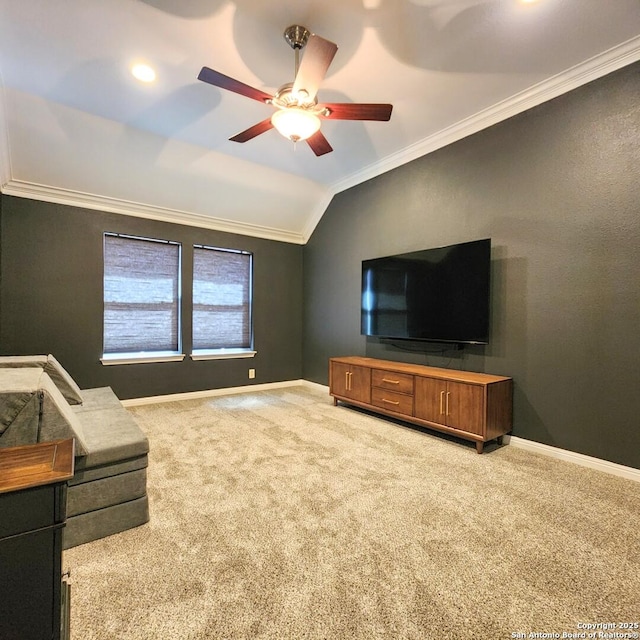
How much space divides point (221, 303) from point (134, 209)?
5.24ft

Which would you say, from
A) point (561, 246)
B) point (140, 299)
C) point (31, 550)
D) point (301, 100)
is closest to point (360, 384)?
point (561, 246)

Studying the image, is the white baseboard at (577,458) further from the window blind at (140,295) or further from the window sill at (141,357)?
the window blind at (140,295)

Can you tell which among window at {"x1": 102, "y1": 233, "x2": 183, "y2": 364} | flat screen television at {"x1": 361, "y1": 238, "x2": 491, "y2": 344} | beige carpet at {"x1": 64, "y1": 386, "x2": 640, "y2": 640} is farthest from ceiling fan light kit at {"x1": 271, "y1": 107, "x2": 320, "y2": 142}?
window at {"x1": 102, "y1": 233, "x2": 183, "y2": 364}

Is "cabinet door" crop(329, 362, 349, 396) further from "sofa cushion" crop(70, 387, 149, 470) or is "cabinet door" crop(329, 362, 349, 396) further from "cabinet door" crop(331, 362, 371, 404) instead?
"sofa cushion" crop(70, 387, 149, 470)

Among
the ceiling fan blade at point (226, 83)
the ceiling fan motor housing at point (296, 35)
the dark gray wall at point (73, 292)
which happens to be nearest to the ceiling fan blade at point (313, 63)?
the ceiling fan blade at point (226, 83)

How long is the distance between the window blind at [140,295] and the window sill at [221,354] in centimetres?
30

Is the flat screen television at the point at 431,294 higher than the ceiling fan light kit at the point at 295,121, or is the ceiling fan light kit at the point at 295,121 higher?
the ceiling fan light kit at the point at 295,121

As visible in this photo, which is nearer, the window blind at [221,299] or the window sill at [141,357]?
the window sill at [141,357]

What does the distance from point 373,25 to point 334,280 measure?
315 centimetres

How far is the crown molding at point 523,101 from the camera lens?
246 cm

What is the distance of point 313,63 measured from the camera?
195cm

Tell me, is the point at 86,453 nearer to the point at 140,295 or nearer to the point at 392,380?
the point at 392,380

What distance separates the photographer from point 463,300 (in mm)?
3221

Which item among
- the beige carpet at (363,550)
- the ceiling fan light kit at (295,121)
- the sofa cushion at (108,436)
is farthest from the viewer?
the ceiling fan light kit at (295,121)
